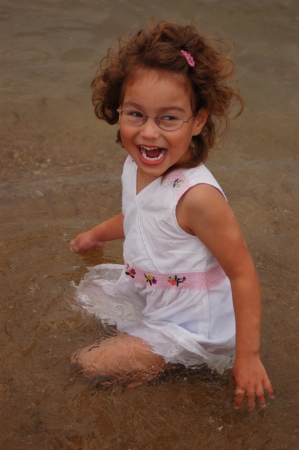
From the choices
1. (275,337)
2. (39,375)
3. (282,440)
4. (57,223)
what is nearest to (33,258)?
(57,223)

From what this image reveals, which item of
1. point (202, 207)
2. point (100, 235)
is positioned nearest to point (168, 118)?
point (202, 207)

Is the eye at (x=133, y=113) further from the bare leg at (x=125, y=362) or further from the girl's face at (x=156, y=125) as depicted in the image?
the bare leg at (x=125, y=362)

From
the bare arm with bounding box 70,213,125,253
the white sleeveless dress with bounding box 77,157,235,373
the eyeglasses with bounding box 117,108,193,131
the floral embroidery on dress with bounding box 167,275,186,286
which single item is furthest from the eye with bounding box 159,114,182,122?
the bare arm with bounding box 70,213,125,253

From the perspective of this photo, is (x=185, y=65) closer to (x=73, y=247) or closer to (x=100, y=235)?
(x=100, y=235)

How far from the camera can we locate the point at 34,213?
11.9 ft

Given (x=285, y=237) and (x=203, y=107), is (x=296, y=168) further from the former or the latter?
(x=203, y=107)

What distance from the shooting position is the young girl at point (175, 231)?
223cm

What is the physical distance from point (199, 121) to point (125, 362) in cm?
100

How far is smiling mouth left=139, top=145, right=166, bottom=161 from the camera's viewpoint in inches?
91.2

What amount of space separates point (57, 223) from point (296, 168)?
5.43ft

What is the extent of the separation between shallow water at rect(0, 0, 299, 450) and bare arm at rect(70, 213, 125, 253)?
209 mm

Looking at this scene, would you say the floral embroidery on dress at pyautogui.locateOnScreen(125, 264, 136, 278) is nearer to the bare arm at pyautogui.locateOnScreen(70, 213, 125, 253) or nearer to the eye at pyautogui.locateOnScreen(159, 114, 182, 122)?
the bare arm at pyautogui.locateOnScreen(70, 213, 125, 253)

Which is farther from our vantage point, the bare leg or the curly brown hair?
the bare leg

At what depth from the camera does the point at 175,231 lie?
2.36 meters
